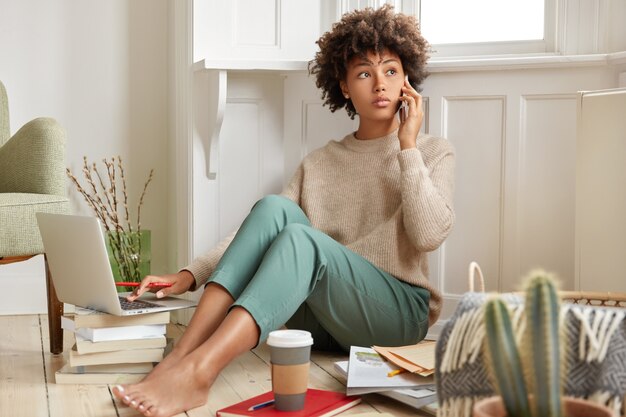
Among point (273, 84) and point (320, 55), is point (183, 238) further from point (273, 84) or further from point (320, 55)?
point (320, 55)

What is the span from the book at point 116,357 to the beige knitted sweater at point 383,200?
224mm

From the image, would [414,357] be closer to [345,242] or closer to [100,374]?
[345,242]

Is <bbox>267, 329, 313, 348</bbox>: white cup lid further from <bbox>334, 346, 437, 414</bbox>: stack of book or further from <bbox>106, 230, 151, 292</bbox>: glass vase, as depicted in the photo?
<bbox>106, 230, 151, 292</bbox>: glass vase

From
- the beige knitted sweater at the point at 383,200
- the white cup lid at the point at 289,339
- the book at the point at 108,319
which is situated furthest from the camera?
the beige knitted sweater at the point at 383,200

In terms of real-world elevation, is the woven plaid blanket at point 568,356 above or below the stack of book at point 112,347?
above

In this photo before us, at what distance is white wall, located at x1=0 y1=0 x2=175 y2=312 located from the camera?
2.98 meters

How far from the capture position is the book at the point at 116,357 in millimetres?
2010

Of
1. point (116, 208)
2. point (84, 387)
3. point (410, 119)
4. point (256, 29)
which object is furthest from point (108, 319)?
point (256, 29)

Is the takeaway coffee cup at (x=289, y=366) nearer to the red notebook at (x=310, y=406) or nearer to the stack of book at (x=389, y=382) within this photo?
the red notebook at (x=310, y=406)

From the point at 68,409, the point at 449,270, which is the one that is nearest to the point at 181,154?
the point at 449,270

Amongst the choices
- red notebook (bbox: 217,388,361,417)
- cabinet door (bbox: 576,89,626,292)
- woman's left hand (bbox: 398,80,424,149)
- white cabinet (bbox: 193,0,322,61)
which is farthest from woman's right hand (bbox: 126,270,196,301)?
cabinet door (bbox: 576,89,626,292)

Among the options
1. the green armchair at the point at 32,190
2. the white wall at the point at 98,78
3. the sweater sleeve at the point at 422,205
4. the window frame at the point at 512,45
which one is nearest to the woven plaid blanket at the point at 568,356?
Result: the sweater sleeve at the point at 422,205

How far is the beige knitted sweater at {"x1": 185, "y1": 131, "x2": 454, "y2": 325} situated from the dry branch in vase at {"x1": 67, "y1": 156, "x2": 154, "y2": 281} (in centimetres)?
68

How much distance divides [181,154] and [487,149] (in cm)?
101
